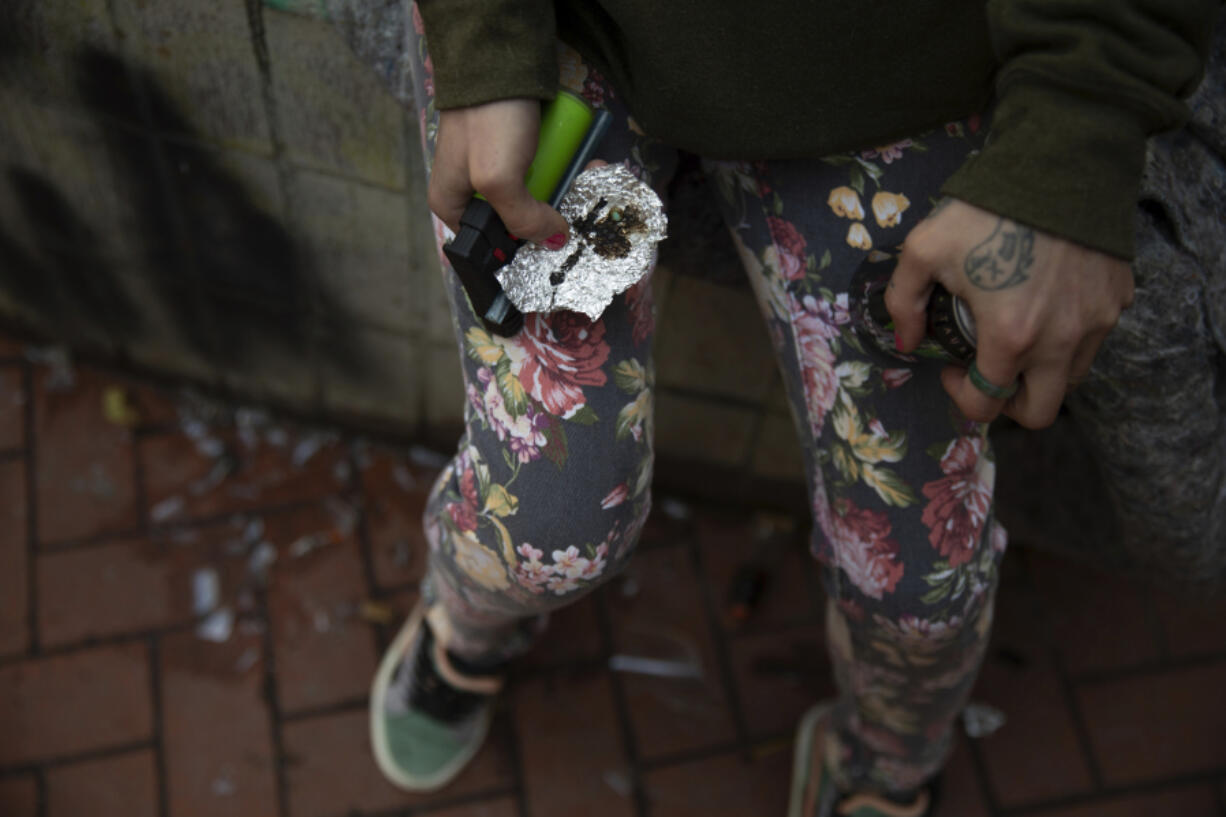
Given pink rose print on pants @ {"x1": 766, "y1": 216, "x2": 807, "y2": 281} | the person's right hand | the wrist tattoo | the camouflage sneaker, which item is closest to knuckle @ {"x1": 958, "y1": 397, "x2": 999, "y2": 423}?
the wrist tattoo

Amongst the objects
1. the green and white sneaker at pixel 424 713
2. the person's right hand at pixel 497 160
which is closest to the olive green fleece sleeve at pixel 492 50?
the person's right hand at pixel 497 160

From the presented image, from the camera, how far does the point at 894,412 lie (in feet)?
4.22

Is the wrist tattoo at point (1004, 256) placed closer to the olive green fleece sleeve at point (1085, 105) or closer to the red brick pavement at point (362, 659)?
the olive green fleece sleeve at point (1085, 105)

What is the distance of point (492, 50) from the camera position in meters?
1.11

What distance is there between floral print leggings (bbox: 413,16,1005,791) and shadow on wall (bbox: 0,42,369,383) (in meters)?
0.70

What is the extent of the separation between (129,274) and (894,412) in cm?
162

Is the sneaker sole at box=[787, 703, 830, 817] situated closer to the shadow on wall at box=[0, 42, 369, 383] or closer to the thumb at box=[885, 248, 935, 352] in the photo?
the thumb at box=[885, 248, 935, 352]

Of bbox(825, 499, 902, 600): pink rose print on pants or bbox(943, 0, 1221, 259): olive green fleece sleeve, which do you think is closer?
bbox(943, 0, 1221, 259): olive green fleece sleeve

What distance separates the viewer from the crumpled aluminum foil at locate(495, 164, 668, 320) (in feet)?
3.85

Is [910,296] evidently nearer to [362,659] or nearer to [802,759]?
[802,759]

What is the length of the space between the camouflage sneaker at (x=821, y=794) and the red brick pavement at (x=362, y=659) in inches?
2.7

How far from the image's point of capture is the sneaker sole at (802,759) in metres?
1.92

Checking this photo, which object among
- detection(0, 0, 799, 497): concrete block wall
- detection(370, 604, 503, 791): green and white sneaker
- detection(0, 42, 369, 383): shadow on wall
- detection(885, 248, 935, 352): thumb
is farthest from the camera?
detection(370, 604, 503, 791): green and white sneaker

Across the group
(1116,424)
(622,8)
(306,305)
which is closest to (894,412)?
(1116,424)
